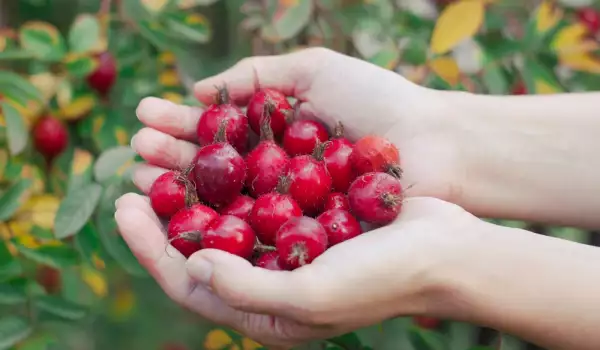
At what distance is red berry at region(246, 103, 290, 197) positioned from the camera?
120cm

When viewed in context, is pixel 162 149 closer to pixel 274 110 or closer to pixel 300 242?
pixel 274 110

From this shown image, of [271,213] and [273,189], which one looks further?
[273,189]

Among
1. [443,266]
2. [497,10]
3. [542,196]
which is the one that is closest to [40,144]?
[443,266]

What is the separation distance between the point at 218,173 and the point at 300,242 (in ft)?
0.78

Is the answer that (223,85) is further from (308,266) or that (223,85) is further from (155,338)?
(155,338)

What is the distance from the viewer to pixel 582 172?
4.50 feet

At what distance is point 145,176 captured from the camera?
4.05 feet

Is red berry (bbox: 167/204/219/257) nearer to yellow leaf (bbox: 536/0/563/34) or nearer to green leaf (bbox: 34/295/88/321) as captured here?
green leaf (bbox: 34/295/88/321)

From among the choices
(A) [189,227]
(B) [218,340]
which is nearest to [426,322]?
(B) [218,340]

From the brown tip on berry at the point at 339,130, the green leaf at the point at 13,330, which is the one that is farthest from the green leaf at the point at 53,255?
the brown tip on berry at the point at 339,130

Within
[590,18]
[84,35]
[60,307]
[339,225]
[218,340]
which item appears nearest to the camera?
[339,225]

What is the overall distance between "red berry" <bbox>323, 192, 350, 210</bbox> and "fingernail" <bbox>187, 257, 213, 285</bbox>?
324 mm

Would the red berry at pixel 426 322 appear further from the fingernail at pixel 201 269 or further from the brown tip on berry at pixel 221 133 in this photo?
the fingernail at pixel 201 269

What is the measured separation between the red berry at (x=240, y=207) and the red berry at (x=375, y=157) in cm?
20
